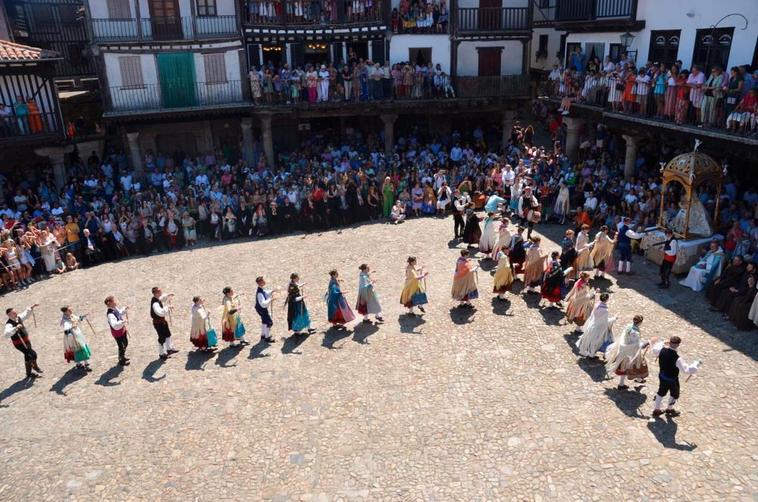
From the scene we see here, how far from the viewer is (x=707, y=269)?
607 inches

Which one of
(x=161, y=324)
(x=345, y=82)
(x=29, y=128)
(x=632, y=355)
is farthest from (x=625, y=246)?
(x=29, y=128)

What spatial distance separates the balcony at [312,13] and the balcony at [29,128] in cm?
922

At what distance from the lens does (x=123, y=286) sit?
17.8 m

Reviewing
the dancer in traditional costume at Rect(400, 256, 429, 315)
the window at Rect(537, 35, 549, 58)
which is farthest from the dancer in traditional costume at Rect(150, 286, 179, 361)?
the window at Rect(537, 35, 549, 58)

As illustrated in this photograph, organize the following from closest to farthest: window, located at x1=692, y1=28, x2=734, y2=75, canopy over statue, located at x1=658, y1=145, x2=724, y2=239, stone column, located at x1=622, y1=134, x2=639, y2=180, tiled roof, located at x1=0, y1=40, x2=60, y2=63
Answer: canopy over statue, located at x1=658, y1=145, x2=724, y2=239, window, located at x1=692, y1=28, x2=734, y2=75, stone column, located at x1=622, y1=134, x2=639, y2=180, tiled roof, located at x1=0, y1=40, x2=60, y2=63

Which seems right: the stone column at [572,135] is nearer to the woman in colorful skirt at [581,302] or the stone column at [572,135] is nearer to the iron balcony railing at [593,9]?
the iron balcony railing at [593,9]

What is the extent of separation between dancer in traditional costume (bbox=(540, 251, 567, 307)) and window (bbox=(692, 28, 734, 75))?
9.32 metres

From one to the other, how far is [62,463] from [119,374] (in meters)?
2.86

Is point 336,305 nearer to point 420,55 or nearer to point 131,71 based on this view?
point 131,71

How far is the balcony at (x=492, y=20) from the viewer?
92.5ft

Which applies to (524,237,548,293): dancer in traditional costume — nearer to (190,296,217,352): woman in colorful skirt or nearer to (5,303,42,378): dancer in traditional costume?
(190,296,217,352): woman in colorful skirt

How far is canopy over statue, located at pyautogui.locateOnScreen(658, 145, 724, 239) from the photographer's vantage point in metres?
16.5

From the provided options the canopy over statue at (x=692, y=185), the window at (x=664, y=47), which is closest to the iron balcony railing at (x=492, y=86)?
the window at (x=664, y=47)

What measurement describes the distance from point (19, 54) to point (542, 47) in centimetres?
2692
